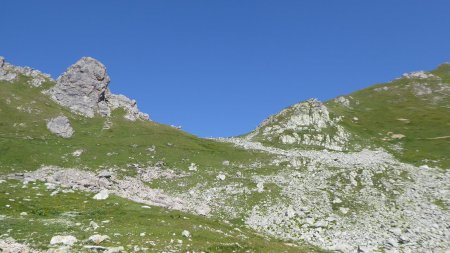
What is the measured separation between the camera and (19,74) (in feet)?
320

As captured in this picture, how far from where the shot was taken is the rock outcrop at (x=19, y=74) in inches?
3735

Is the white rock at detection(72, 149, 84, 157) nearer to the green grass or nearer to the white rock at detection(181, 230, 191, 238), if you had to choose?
the green grass

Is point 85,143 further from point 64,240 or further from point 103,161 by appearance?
point 64,240

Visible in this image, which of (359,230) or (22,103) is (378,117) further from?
(22,103)

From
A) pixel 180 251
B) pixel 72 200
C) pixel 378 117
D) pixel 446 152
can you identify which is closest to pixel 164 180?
pixel 72 200

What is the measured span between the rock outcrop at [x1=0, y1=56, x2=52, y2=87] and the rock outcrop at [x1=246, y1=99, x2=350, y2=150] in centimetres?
5686

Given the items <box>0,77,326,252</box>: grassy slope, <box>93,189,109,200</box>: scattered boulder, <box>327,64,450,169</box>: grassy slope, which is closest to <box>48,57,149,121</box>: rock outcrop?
<box>0,77,326,252</box>: grassy slope

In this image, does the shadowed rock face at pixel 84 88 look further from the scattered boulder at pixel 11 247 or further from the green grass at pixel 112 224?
the scattered boulder at pixel 11 247

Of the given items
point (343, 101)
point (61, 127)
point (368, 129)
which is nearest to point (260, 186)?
point (61, 127)

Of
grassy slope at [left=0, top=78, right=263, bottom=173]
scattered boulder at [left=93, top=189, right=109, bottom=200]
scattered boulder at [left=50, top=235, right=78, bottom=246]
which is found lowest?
scattered boulder at [left=50, top=235, right=78, bottom=246]

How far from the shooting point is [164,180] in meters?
57.8

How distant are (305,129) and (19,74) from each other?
75255 millimetres

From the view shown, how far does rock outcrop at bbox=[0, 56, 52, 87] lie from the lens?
3735 inches

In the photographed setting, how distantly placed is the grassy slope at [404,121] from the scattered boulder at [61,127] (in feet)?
220
